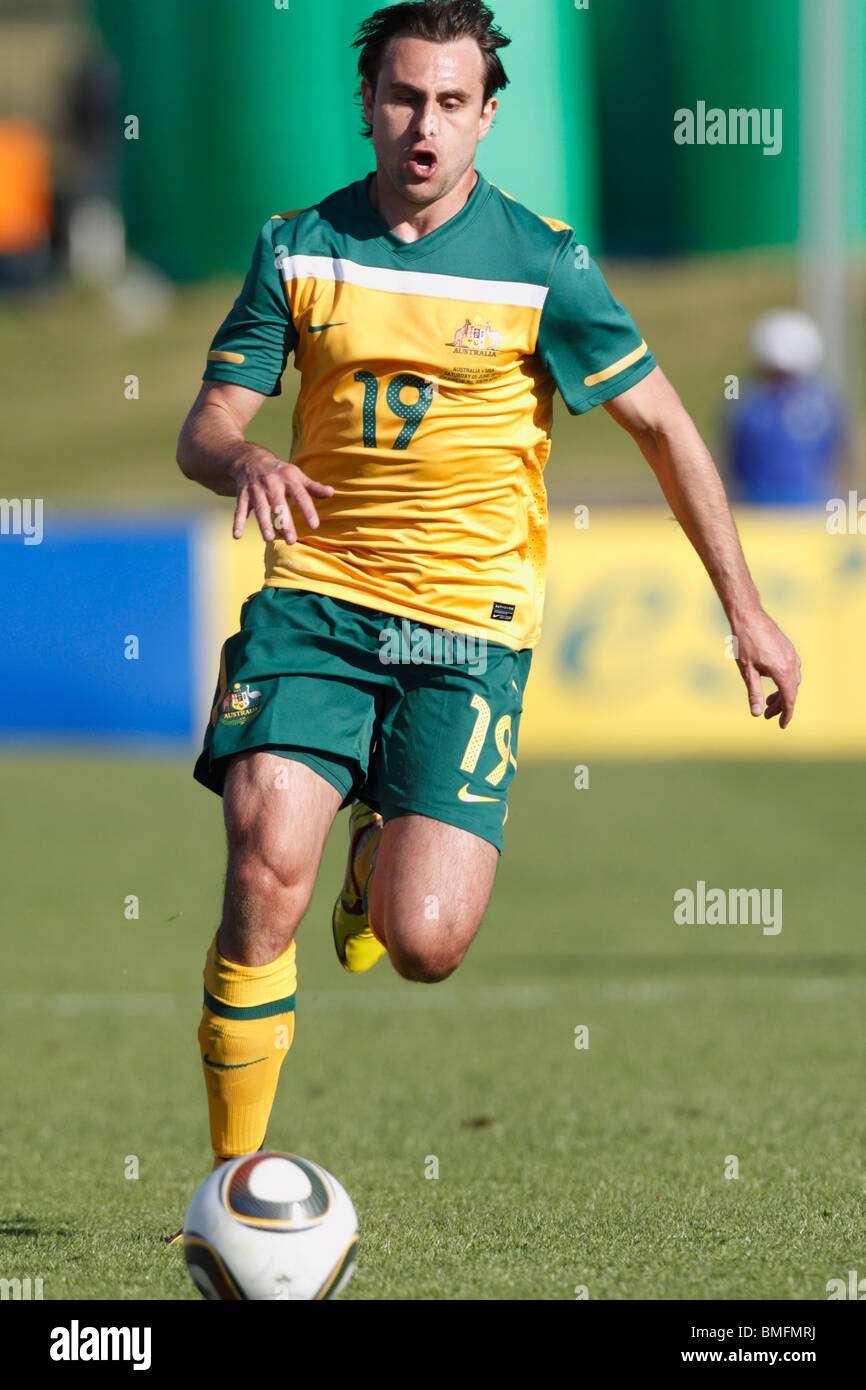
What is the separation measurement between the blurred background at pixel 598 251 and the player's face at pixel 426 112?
5.60m

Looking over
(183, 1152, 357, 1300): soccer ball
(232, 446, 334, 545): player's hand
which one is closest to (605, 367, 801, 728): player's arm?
(232, 446, 334, 545): player's hand

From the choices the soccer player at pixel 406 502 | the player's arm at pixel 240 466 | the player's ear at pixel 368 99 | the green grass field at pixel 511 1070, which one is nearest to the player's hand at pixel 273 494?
the player's arm at pixel 240 466

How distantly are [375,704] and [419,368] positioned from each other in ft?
2.34

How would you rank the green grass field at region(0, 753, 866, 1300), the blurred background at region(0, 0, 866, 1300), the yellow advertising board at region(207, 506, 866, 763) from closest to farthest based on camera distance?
the green grass field at region(0, 753, 866, 1300), the blurred background at region(0, 0, 866, 1300), the yellow advertising board at region(207, 506, 866, 763)

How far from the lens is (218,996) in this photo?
13.5 feet

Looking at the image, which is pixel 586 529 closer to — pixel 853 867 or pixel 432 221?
pixel 853 867

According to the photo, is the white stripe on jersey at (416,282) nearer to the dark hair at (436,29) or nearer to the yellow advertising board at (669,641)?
the dark hair at (436,29)

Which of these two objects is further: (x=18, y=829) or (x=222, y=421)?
(x=18, y=829)

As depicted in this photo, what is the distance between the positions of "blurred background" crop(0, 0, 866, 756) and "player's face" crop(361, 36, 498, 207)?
5.60 m

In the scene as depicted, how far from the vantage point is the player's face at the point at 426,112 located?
409 cm

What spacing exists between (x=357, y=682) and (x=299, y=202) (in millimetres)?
12607

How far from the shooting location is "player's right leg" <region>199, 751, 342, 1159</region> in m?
3.96

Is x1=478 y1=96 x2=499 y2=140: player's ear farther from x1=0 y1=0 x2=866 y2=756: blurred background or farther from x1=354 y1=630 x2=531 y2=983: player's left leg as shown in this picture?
x1=0 y1=0 x2=866 y2=756: blurred background
